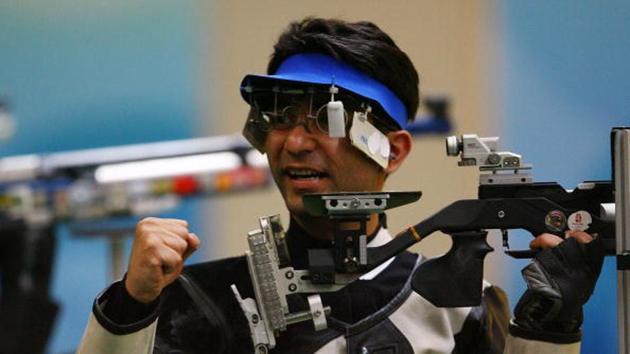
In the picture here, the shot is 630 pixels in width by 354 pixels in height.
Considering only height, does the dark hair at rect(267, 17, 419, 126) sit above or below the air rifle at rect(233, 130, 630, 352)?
above

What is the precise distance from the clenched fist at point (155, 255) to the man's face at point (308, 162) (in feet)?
0.83

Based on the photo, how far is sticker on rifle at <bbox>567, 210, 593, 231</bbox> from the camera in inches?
69.7

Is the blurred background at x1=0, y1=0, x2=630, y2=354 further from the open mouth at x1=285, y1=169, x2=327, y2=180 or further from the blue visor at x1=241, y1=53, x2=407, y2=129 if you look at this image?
the open mouth at x1=285, y1=169, x2=327, y2=180

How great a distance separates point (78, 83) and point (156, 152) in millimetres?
480

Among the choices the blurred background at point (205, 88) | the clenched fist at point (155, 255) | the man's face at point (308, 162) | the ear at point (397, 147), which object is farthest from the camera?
the blurred background at point (205, 88)

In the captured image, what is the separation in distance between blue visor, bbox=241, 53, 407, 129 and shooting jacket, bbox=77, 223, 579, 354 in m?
0.26

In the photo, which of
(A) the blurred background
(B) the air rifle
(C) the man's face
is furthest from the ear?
(A) the blurred background

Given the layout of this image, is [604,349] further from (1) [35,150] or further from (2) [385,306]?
(1) [35,150]

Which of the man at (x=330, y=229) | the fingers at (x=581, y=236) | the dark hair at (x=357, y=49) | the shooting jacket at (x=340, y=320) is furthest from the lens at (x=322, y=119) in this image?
the fingers at (x=581, y=236)

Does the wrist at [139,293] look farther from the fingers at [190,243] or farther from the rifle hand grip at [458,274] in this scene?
the rifle hand grip at [458,274]

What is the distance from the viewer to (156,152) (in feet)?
12.7

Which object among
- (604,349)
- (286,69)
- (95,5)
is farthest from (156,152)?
(286,69)

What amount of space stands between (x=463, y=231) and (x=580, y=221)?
0.18m

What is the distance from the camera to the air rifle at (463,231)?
1.77 meters
